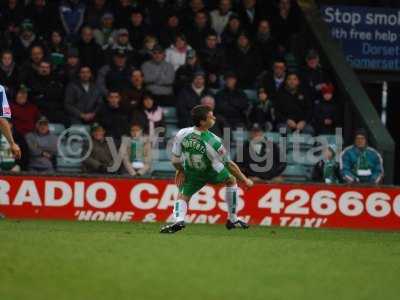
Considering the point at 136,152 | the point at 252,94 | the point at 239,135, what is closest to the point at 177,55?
the point at 252,94

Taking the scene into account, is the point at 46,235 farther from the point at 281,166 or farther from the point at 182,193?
the point at 281,166

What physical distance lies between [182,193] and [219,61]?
6761mm

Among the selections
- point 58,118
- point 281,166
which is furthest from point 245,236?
point 58,118

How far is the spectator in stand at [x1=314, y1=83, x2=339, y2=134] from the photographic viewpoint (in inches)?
762

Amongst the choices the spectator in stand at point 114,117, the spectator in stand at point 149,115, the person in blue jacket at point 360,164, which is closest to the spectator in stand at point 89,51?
the spectator in stand at point 114,117

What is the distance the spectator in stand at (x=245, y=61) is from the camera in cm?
2005

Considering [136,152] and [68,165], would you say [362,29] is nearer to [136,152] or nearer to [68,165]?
[136,152]

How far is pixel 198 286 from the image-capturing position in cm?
848

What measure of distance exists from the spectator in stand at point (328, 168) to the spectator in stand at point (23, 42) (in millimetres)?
5678

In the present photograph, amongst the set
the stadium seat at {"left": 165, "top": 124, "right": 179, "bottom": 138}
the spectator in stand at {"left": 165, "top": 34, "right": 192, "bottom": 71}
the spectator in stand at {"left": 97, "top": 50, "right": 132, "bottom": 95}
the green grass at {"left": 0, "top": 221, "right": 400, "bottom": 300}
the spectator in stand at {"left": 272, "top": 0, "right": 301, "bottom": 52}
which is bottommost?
the green grass at {"left": 0, "top": 221, "right": 400, "bottom": 300}

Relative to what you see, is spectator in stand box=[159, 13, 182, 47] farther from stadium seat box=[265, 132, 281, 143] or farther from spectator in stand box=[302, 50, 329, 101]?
stadium seat box=[265, 132, 281, 143]

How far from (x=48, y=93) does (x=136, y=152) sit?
1.99 meters

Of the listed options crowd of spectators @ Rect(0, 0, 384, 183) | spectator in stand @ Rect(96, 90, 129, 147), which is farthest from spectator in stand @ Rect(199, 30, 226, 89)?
spectator in stand @ Rect(96, 90, 129, 147)

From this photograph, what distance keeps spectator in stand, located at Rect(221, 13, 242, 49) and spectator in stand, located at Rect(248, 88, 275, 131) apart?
1.56 m
